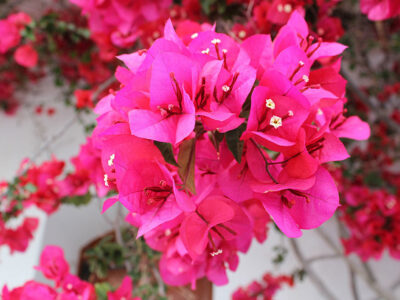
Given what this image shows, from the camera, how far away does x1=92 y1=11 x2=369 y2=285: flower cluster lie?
0.42 m

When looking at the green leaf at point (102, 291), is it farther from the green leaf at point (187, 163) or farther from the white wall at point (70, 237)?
the white wall at point (70, 237)

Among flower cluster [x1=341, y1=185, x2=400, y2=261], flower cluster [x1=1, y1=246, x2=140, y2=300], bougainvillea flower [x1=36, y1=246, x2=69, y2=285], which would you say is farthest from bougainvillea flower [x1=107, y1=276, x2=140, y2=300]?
flower cluster [x1=341, y1=185, x2=400, y2=261]

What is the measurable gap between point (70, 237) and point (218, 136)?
2.21m

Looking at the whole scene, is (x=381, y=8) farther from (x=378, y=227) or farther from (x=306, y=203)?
(x=378, y=227)

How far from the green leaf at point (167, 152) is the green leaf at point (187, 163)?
0.06 feet

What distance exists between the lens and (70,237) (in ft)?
7.72

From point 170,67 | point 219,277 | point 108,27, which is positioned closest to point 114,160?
point 170,67

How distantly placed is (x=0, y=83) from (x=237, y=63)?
2735 millimetres

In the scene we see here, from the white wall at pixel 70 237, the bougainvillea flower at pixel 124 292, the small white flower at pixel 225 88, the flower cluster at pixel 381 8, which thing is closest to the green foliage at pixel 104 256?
the bougainvillea flower at pixel 124 292

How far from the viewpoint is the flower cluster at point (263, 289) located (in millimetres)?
1887

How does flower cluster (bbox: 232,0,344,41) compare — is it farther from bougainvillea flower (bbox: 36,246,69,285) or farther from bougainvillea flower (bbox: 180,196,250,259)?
bougainvillea flower (bbox: 36,246,69,285)

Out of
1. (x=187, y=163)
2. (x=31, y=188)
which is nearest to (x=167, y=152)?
(x=187, y=163)

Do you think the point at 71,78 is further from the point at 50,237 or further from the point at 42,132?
the point at 50,237

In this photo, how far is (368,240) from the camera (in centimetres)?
142
